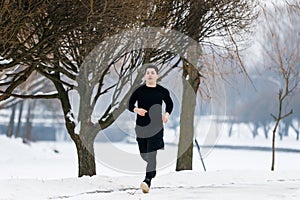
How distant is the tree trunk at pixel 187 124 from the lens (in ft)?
53.8

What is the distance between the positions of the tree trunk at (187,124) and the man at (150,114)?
7.55 metres

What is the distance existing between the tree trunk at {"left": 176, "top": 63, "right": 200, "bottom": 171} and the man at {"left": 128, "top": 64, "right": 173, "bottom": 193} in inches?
297

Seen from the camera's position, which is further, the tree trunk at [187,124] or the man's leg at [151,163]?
the tree trunk at [187,124]

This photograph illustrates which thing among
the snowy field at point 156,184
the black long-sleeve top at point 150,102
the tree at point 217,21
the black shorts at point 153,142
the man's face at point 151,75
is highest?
the tree at point 217,21

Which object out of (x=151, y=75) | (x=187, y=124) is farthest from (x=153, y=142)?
(x=187, y=124)

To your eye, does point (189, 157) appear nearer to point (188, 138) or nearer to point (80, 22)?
point (188, 138)

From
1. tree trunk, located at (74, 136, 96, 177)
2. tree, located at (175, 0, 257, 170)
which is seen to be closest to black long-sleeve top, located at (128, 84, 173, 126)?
tree, located at (175, 0, 257, 170)

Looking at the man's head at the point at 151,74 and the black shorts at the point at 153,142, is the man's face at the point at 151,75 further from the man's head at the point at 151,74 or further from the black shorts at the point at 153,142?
the black shorts at the point at 153,142

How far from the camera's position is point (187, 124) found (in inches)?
653

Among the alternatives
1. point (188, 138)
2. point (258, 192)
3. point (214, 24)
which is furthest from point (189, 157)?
point (258, 192)

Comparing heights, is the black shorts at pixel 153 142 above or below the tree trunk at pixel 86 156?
above

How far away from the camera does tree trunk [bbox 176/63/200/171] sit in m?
16.4

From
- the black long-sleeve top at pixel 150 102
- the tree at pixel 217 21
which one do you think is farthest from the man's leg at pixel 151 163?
the tree at pixel 217 21

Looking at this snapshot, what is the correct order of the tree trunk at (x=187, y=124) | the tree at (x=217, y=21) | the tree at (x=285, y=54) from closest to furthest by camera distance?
the tree at (x=217, y=21)
the tree trunk at (x=187, y=124)
the tree at (x=285, y=54)
